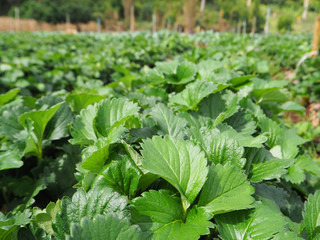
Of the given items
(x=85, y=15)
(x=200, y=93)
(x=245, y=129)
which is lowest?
(x=245, y=129)

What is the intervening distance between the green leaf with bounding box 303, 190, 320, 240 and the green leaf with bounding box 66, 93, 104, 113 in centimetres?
92

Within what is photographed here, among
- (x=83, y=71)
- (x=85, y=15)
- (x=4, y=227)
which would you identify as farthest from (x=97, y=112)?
(x=85, y=15)

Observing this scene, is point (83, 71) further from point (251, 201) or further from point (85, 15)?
point (85, 15)

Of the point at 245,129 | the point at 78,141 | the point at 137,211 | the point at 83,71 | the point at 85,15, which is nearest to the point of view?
the point at 137,211

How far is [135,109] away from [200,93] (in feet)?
1.01

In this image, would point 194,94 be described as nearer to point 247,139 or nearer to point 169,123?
point 169,123

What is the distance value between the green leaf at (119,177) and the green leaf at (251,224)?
24 centimetres

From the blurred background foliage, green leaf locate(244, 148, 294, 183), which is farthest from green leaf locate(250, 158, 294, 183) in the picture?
the blurred background foliage

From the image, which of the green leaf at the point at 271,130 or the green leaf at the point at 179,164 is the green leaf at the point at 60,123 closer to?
the green leaf at the point at 179,164

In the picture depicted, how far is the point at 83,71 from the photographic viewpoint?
3.19 meters

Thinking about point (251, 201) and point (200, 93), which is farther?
point (200, 93)

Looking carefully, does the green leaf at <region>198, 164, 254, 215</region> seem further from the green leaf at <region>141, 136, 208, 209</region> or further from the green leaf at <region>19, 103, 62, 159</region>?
the green leaf at <region>19, 103, 62, 159</region>

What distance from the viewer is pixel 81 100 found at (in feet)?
4.29

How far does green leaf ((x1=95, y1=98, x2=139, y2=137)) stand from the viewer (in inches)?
36.3
